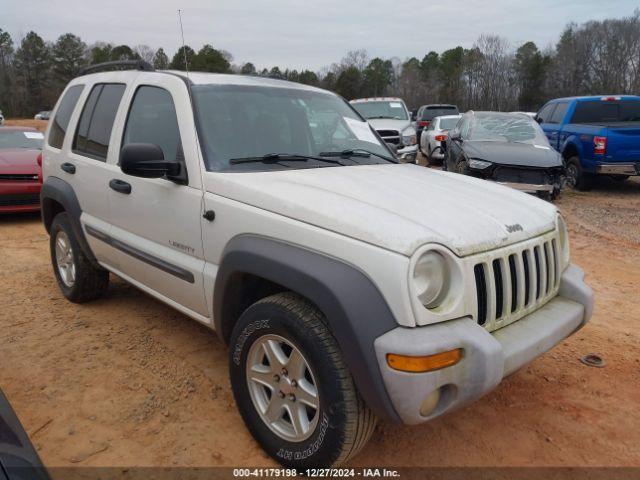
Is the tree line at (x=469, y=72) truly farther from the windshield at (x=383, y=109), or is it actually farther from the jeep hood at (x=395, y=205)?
the jeep hood at (x=395, y=205)

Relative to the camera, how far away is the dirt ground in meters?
2.61

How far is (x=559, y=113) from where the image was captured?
1126 centimetres

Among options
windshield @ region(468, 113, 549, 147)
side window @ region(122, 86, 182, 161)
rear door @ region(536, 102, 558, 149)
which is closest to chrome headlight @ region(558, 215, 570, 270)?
side window @ region(122, 86, 182, 161)

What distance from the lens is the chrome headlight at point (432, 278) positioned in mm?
2092

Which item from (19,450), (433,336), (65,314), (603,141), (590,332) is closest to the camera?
(19,450)

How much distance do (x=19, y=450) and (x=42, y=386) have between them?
1.95 m

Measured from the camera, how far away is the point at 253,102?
3312 mm

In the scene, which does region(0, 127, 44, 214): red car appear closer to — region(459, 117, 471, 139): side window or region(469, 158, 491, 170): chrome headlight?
region(469, 158, 491, 170): chrome headlight

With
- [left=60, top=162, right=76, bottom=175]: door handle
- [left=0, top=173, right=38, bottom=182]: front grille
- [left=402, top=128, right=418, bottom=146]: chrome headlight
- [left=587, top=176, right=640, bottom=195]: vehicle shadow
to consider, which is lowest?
[left=587, top=176, right=640, bottom=195]: vehicle shadow

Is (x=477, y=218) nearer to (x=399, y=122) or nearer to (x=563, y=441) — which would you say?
(x=563, y=441)

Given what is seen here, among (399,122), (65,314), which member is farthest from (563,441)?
(399,122)

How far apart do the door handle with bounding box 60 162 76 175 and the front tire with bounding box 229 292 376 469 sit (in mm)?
2396

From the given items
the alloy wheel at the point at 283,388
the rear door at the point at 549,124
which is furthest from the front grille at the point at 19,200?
the rear door at the point at 549,124

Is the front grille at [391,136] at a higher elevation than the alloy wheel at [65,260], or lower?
higher
